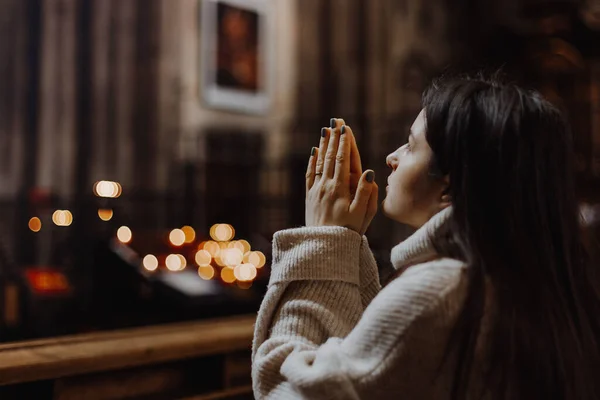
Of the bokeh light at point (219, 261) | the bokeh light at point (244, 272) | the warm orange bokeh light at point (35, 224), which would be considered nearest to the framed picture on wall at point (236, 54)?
the warm orange bokeh light at point (35, 224)

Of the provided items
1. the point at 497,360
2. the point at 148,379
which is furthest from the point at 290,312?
the point at 148,379

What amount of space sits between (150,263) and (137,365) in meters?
2.01

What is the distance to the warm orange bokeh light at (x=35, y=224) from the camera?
5713 millimetres

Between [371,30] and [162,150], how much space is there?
3.39 meters

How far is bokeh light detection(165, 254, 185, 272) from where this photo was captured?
12.5ft

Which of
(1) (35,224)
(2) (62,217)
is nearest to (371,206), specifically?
(2) (62,217)

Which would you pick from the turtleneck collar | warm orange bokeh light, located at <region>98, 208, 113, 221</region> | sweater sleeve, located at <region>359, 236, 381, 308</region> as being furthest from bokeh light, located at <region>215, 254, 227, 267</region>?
the turtleneck collar

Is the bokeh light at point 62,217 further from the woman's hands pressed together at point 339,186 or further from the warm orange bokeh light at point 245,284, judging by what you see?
the woman's hands pressed together at point 339,186

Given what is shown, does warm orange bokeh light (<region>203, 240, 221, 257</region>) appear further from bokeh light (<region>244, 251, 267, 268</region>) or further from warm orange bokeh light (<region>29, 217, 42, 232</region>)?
warm orange bokeh light (<region>29, 217, 42, 232</region>)

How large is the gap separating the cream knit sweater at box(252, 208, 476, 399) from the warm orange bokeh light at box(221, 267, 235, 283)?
107 inches

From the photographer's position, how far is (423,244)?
3.51 ft

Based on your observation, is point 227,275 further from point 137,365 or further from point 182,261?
point 137,365

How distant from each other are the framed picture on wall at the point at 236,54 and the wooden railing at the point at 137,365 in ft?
18.9

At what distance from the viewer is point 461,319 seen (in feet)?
3.15
